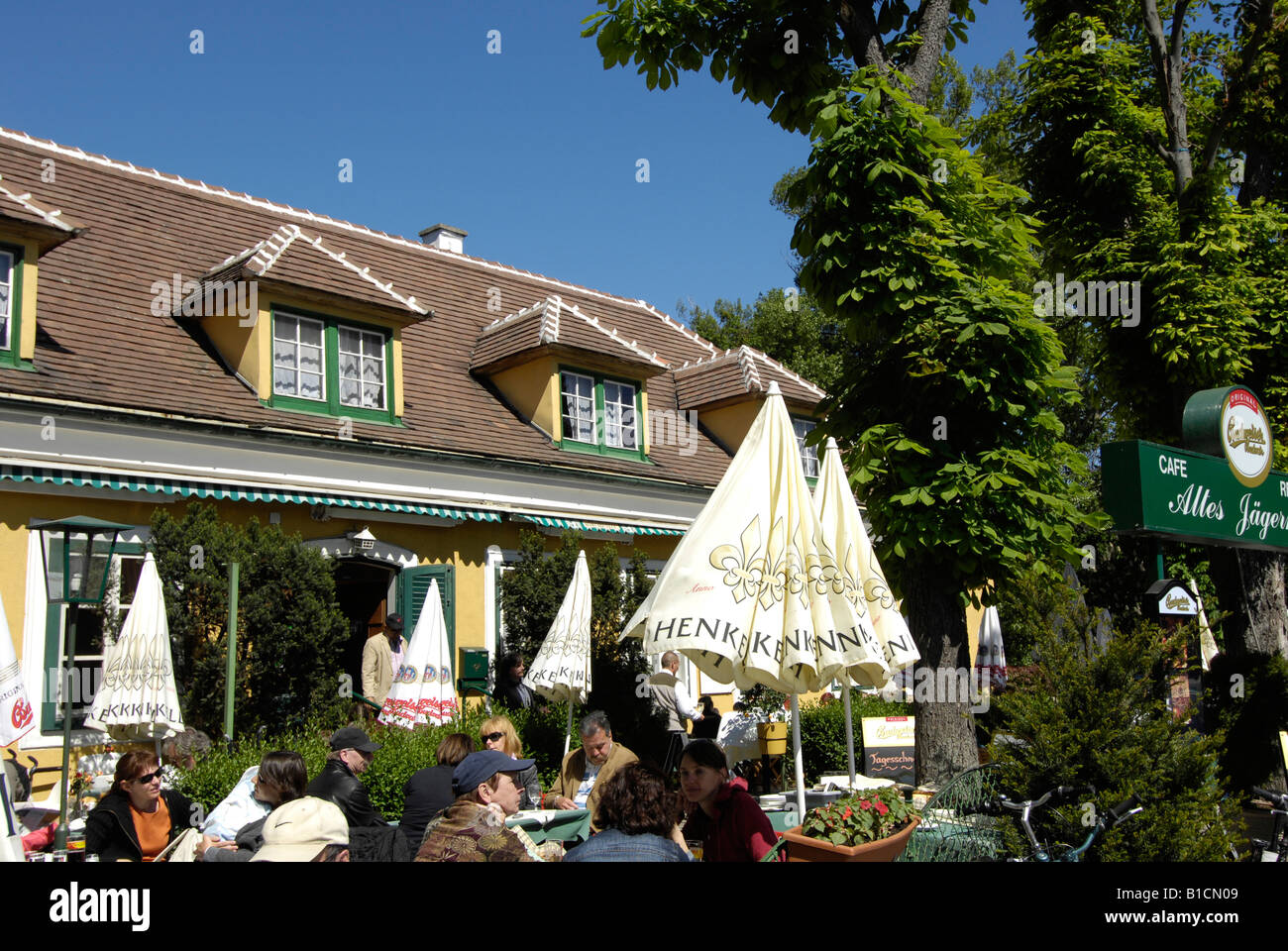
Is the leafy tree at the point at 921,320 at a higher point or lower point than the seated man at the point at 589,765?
higher

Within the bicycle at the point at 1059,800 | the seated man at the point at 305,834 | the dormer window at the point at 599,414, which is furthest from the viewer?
the dormer window at the point at 599,414

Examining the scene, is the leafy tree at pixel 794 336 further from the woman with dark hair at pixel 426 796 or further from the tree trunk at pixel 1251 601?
the woman with dark hair at pixel 426 796

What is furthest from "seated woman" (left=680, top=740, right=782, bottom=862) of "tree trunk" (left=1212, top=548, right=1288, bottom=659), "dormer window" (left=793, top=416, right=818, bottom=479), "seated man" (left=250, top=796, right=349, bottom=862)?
"dormer window" (left=793, top=416, right=818, bottom=479)

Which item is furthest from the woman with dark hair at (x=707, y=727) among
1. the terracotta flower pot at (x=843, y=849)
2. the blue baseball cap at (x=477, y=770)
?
the blue baseball cap at (x=477, y=770)

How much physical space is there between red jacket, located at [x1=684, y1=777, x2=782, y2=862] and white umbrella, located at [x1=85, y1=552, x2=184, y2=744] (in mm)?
6095

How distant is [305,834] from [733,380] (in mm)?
15438

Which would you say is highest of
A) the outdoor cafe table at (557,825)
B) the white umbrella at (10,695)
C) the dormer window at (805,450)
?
the dormer window at (805,450)

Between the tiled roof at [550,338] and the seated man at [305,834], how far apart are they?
1118cm

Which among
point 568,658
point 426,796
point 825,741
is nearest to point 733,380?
point 825,741

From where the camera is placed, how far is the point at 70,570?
30.1 feet

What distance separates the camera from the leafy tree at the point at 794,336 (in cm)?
3347

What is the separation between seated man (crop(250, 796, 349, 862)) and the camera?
5.08 meters

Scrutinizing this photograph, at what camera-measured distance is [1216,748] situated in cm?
593
